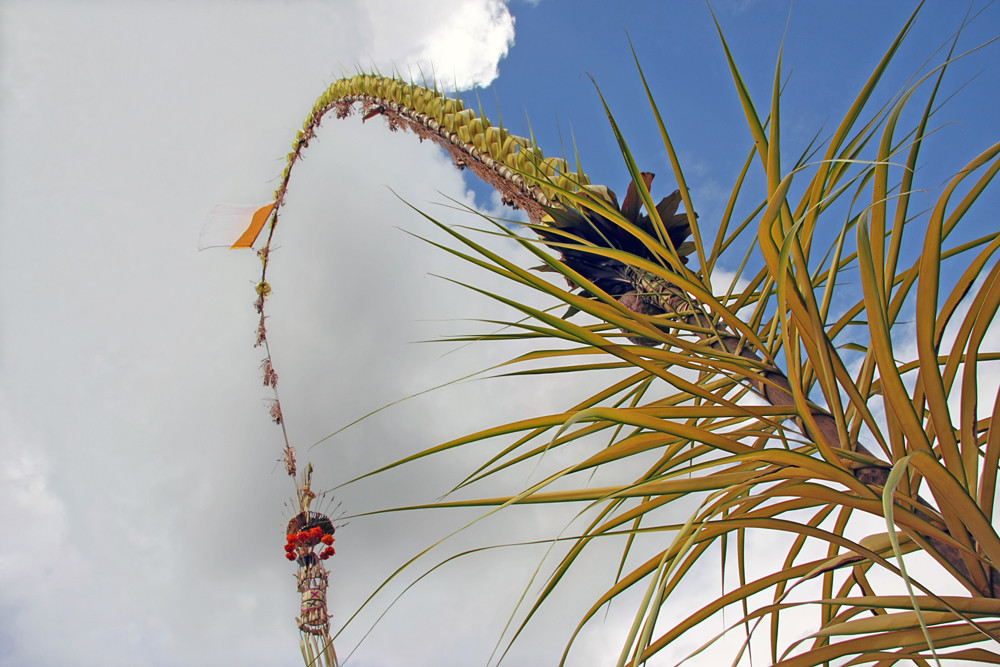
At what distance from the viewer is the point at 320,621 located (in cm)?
203

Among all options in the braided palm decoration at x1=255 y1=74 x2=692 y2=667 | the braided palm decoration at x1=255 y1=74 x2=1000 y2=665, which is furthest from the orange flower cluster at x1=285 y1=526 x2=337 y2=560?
the braided palm decoration at x1=255 y1=74 x2=1000 y2=665

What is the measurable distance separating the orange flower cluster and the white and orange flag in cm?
165

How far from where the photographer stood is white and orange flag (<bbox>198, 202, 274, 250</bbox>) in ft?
9.76

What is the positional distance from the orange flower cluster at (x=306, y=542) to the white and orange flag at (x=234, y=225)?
1.65 metres

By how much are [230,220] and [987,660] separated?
3358 millimetres

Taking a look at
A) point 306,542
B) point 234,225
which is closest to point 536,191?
point 306,542

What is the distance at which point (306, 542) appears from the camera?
2207 mm

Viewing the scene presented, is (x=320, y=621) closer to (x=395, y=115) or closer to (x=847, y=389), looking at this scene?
(x=395, y=115)

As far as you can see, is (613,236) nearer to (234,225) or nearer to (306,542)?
(306,542)

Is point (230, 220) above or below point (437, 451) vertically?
above

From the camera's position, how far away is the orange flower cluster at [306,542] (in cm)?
219

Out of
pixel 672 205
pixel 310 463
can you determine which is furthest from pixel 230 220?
pixel 672 205

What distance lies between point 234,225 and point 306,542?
5.95 feet

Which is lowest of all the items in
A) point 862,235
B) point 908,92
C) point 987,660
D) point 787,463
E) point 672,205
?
point 987,660
